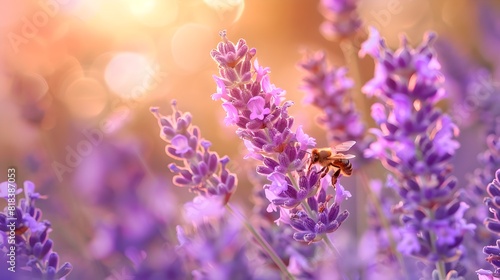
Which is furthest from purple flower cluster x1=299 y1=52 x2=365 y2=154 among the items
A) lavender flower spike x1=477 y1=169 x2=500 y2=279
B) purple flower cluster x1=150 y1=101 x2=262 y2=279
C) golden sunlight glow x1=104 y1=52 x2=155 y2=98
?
golden sunlight glow x1=104 y1=52 x2=155 y2=98

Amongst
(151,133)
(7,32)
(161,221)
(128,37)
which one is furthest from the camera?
(128,37)

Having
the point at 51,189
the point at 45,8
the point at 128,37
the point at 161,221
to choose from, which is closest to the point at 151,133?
the point at 128,37

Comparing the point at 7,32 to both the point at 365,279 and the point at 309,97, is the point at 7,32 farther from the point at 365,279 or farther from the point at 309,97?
the point at 365,279

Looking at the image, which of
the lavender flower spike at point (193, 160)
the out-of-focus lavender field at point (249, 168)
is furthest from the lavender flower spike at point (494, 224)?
the lavender flower spike at point (193, 160)

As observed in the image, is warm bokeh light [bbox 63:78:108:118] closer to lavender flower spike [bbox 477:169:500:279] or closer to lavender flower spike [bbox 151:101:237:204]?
lavender flower spike [bbox 151:101:237:204]

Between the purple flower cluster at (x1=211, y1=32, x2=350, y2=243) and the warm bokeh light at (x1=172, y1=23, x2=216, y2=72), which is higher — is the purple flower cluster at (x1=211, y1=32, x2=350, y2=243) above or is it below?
below

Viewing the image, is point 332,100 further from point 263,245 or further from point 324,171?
point 263,245

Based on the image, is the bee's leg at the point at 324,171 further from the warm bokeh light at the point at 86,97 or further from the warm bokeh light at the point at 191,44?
the warm bokeh light at the point at 191,44
